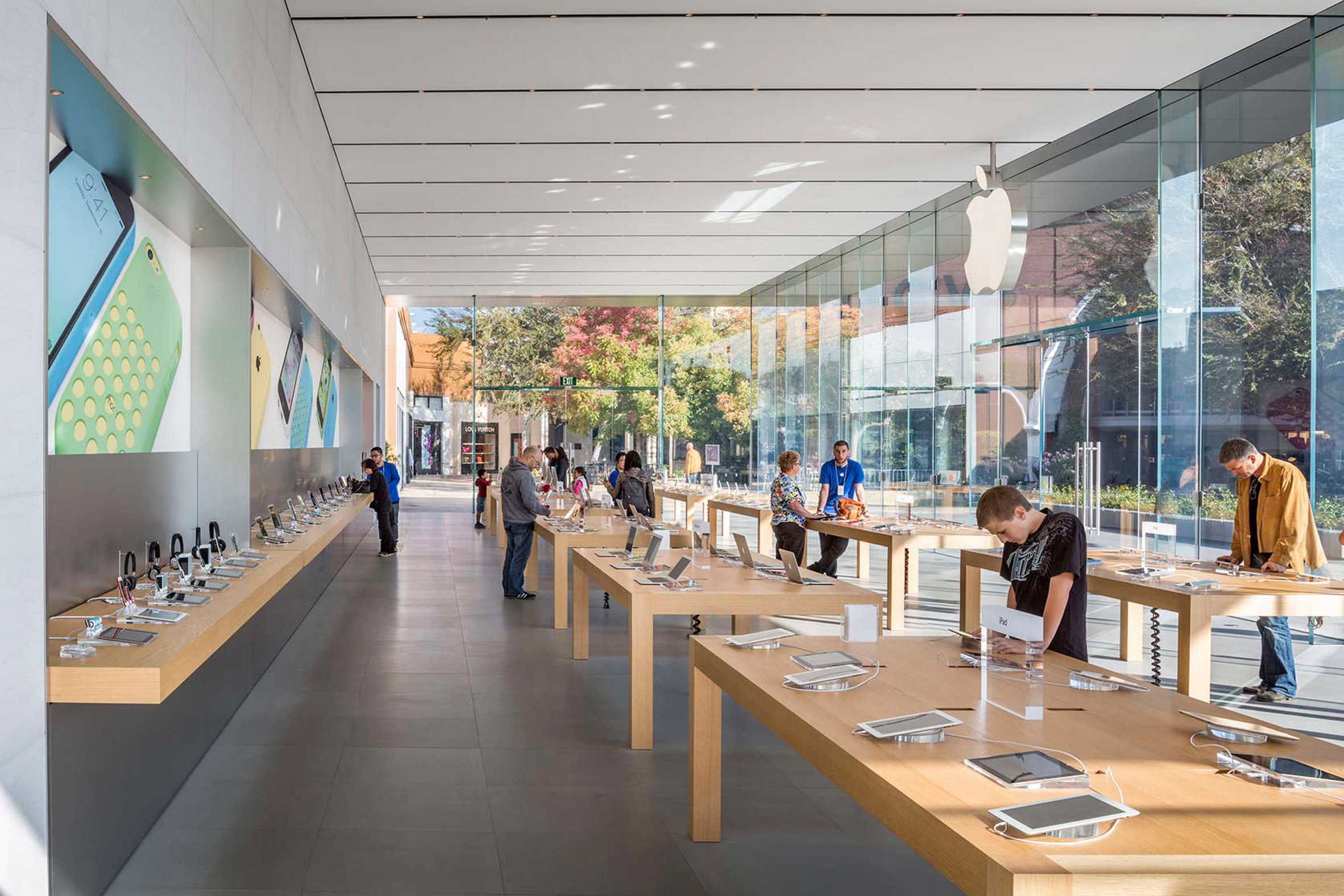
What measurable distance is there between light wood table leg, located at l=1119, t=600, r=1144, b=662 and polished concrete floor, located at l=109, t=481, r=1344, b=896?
0.15m

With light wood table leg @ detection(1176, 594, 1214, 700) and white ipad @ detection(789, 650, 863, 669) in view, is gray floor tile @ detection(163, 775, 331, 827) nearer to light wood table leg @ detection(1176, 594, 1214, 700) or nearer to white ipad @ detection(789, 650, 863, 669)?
white ipad @ detection(789, 650, 863, 669)

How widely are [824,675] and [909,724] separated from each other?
0.54 metres

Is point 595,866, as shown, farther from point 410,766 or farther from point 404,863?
point 410,766

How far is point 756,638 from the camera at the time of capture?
3.52 m

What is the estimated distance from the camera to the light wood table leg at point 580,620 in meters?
6.73

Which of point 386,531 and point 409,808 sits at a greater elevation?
point 386,531

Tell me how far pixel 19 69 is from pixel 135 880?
2508 millimetres

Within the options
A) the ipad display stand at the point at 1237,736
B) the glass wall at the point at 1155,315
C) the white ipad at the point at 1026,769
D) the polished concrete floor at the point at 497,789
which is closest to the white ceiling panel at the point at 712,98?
the glass wall at the point at 1155,315

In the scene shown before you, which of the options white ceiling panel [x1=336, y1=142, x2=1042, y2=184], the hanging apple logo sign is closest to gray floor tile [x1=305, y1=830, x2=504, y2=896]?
the hanging apple logo sign

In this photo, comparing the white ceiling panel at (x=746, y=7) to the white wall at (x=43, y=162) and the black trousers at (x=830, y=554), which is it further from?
the black trousers at (x=830, y=554)

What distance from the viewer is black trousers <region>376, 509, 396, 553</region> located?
13.2m

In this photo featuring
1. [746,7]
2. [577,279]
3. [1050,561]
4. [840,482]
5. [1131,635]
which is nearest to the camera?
[1050,561]

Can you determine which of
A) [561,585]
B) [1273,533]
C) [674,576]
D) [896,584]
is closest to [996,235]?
[1273,533]

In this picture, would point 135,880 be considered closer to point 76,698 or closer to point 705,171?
point 76,698
